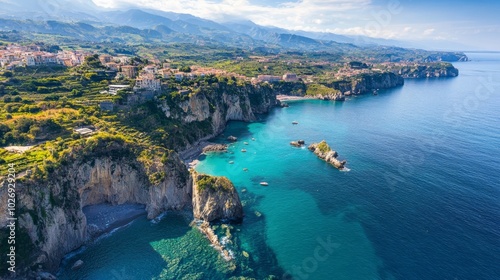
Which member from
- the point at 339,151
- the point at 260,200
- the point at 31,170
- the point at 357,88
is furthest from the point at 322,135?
the point at 357,88

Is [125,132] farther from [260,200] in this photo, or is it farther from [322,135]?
[322,135]

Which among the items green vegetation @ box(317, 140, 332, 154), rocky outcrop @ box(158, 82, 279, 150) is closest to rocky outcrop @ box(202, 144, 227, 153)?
rocky outcrop @ box(158, 82, 279, 150)

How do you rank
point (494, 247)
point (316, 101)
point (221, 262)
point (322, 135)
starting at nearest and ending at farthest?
point (221, 262) → point (494, 247) → point (322, 135) → point (316, 101)

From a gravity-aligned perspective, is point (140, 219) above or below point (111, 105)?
below

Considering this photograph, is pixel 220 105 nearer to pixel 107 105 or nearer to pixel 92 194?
pixel 107 105

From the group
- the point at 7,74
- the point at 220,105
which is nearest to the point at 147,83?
the point at 220,105

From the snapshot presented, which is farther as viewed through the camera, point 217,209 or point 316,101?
point 316,101

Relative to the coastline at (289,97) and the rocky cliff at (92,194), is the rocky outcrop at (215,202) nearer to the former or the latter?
the rocky cliff at (92,194)
